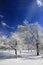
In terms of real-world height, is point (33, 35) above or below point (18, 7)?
below

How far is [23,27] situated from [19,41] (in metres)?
1.69

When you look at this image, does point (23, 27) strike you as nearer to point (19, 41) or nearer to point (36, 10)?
point (19, 41)

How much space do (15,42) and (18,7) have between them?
6806 millimetres

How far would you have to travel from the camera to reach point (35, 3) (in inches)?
241

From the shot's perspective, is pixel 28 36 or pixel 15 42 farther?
pixel 15 42

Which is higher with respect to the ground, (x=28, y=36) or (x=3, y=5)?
(x=3, y=5)

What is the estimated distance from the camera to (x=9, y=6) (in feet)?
20.7

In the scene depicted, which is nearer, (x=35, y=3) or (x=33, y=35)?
(x=35, y=3)

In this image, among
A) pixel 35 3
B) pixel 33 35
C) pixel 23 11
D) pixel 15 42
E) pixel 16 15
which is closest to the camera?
pixel 35 3

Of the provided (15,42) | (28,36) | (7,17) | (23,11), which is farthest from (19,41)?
(23,11)

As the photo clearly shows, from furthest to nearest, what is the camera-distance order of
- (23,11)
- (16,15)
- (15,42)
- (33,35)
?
(15,42) → (33,35) → (16,15) → (23,11)

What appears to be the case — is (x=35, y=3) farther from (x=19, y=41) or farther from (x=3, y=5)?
(x=19, y=41)

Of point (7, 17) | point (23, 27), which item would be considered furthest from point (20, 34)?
point (7, 17)

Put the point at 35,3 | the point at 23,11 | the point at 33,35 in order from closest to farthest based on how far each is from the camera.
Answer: the point at 35,3
the point at 23,11
the point at 33,35
